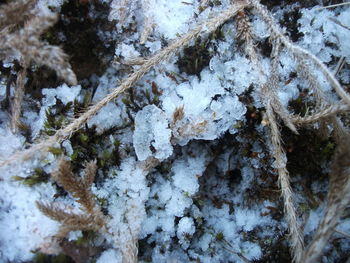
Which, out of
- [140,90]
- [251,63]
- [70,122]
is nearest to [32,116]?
[70,122]

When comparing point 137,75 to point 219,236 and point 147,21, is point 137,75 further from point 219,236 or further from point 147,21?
point 219,236

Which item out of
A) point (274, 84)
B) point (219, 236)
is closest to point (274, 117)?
point (274, 84)

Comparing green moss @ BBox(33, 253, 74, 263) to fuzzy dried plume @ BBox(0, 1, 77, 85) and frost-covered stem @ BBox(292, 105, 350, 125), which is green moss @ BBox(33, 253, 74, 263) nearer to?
fuzzy dried plume @ BBox(0, 1, 77, 85)

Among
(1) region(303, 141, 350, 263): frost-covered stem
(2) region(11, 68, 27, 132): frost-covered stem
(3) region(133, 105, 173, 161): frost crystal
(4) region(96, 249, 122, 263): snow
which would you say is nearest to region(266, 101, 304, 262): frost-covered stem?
(1) region(303, 141, 350, 263): frost-covered stem

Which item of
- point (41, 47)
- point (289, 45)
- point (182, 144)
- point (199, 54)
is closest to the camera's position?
point (41, 47)

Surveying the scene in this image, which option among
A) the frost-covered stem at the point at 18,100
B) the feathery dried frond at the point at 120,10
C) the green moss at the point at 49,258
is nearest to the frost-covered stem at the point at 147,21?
the feathery dried frond at the point at 120,10

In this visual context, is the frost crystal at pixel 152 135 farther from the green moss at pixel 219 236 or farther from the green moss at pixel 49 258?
the green moss at pixel 49 258

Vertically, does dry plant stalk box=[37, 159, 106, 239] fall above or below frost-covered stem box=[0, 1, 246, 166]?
below
